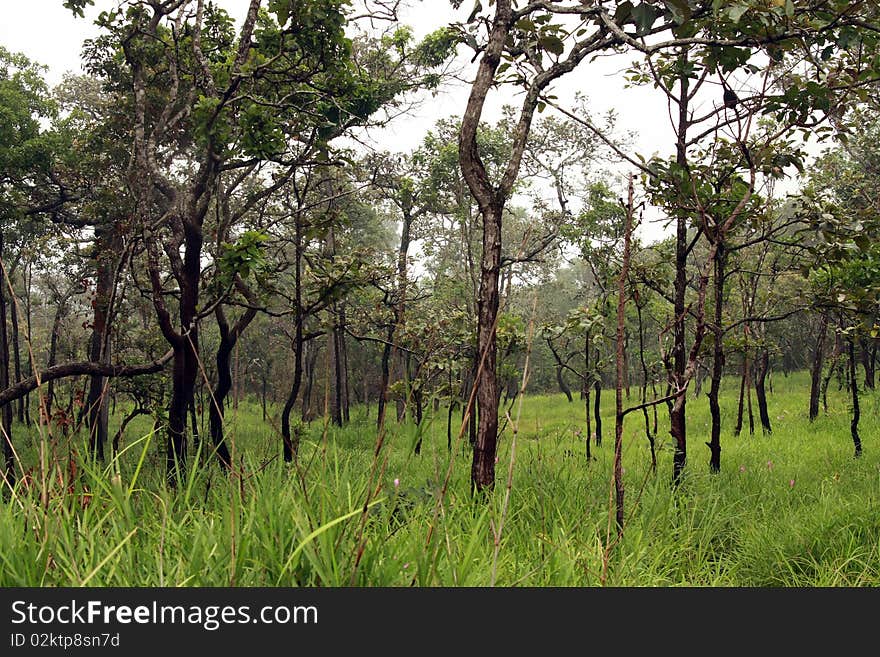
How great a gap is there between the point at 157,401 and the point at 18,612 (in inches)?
398

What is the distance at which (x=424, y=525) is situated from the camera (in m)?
2.86

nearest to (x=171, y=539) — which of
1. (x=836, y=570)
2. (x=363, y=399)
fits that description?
(x=836, y=570)

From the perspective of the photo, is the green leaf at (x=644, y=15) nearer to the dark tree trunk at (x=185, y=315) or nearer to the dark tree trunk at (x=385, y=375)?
the dark tree trunk at (x=385, y=375)

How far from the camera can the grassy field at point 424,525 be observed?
6.78ft

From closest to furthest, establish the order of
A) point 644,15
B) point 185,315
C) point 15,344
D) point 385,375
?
point 644,15, point 185,315, point 15,344, point 385,375

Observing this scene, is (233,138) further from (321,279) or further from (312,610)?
(312,610)

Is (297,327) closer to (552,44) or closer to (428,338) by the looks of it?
(428,338)

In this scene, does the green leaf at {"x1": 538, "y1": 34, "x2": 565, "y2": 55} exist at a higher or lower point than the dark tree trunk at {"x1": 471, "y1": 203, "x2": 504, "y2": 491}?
higher

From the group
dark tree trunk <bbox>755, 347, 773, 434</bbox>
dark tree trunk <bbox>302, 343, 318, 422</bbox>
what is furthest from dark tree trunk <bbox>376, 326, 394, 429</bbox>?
dark tree trunk <bbox>755, 347, 773, 434</bbox>

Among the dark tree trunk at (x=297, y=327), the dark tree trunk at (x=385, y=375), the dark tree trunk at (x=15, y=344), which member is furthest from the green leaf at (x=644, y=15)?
the dark tree trunk at (x=15, y=344)

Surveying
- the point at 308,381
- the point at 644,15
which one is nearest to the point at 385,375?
the point at 308,381

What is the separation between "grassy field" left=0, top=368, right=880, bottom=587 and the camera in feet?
6.78

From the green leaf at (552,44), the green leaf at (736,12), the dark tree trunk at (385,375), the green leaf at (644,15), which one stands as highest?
the green leaf at (552,44)

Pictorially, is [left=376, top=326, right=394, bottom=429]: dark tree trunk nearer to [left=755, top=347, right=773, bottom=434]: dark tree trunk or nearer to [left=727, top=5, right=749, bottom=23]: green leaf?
[left=727, top=5, right=749, bottom=23]: green leaf
